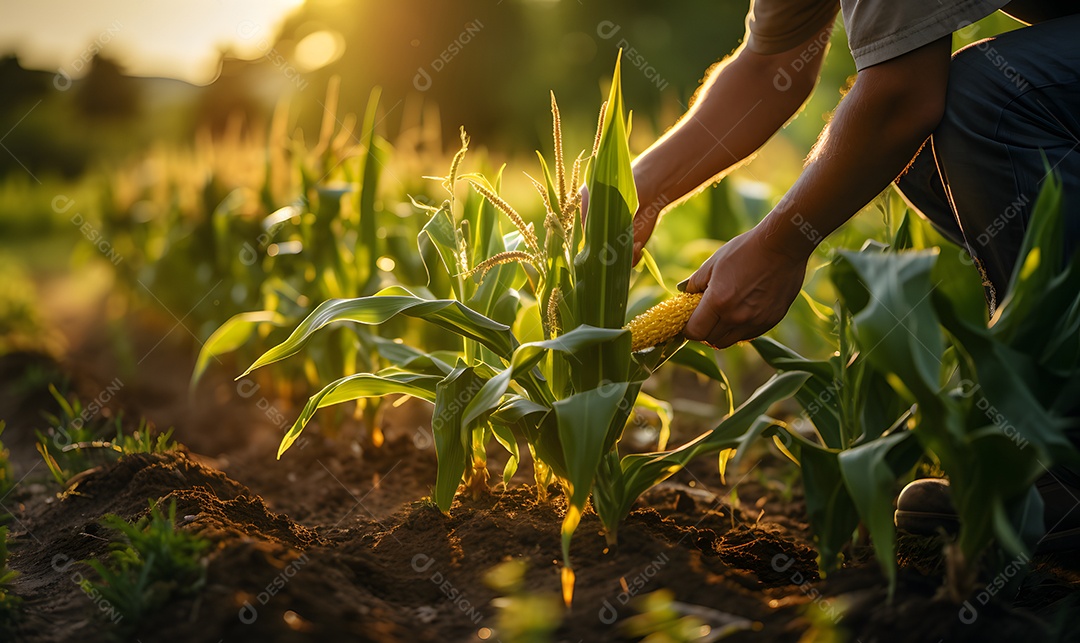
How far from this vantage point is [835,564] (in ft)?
5.09

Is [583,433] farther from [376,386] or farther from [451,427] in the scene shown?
[376,386]

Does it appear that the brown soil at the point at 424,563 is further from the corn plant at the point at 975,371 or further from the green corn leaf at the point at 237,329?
the green corn leaf at the point at 237,329

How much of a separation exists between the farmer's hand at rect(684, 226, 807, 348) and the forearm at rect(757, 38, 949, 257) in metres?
0.08

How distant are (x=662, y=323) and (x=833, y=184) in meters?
0.44

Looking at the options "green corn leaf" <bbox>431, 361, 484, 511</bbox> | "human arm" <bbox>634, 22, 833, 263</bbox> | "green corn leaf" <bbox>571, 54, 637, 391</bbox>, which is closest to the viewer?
"green corn leaf" <bbox>571, 54, 637, 391</bbox>

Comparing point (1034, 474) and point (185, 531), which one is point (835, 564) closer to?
point (1034, 474)

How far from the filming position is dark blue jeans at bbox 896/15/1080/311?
66.3 inches

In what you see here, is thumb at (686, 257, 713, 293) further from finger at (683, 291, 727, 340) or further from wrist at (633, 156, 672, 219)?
wrist at (633, 156, 672, 219)

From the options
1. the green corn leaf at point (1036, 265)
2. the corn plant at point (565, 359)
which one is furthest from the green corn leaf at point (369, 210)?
the green corn leaf at point (1036, 265)

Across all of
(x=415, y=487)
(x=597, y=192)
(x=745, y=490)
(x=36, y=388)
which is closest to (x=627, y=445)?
(x=745, y=490)

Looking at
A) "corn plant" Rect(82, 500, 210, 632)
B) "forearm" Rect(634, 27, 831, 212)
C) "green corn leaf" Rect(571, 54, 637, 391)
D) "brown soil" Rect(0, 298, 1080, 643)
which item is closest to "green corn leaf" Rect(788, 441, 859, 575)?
"brown soil" Rect(0, 298, 1080, 643)

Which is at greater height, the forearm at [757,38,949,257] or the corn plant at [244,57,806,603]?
the forearm at [757,38,949,257]

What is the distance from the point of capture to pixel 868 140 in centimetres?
153

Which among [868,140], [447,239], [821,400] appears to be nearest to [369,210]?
[447,239]
